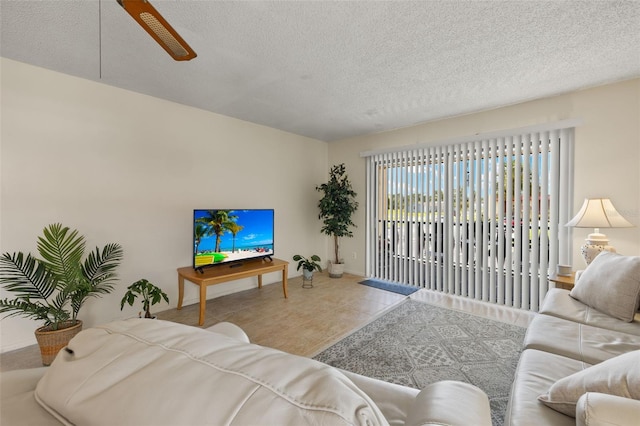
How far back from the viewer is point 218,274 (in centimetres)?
299

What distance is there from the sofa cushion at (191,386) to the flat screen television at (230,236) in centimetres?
269

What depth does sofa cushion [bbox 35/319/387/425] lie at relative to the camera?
38 cm

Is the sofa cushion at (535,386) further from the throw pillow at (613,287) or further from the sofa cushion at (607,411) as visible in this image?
the throw pillow at (613,287)

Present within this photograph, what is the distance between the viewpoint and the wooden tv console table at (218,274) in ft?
9.16

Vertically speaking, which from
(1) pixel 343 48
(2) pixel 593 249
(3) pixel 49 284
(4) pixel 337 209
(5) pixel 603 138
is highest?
(1) pixel 343 48

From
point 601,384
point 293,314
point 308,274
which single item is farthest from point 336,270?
point 601,384

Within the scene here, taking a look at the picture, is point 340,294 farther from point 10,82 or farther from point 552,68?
point 10,82

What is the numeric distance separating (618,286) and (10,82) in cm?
498

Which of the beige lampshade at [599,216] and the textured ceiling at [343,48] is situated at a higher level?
the textured ceiling at [343,48]

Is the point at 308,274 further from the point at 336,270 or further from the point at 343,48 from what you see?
the point at 343,48

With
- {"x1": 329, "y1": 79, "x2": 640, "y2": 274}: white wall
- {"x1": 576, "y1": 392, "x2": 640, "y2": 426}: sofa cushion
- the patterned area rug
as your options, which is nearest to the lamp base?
{"x1": 329, "y1": 79, "x2": 640, "y2": 274}: white wall

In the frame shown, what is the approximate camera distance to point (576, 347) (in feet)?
4.70

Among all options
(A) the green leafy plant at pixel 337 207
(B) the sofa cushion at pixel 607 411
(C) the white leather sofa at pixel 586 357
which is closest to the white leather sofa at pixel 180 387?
(B) the sofa cushion at pixel 607 411

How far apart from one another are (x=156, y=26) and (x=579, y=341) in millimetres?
2685
